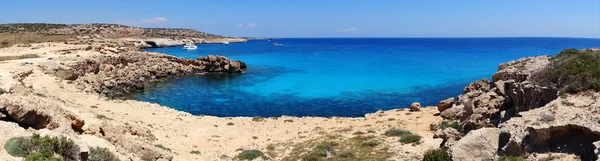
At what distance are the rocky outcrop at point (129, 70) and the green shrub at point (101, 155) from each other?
2843 centimetres

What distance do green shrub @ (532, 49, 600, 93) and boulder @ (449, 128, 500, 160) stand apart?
3.96 metres

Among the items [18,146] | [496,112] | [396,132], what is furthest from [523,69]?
[18,146]

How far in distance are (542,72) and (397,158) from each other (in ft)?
24.5

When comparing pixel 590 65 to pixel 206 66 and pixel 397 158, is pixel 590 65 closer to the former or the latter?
pixel 397 158

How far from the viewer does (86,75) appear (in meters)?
45.4

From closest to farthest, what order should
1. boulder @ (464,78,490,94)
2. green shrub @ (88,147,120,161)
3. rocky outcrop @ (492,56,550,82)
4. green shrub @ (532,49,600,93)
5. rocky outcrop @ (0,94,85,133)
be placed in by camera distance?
green shrub @ (88,147,120,161)
rocky outcrop @ (0,94,85,133)
green shrub @ (532,49,600,93)
rocky outcrop @ (492,56,550,82)
boulder @ (464,78,490,94)

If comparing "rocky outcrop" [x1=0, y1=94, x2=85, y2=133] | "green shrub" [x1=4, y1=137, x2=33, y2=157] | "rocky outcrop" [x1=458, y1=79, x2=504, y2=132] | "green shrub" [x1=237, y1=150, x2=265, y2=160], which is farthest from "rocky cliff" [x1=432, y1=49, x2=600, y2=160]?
"rocky outcrop" [x1=0, y1=94, x2=85, y2=133]

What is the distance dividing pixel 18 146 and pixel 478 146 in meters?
13.1

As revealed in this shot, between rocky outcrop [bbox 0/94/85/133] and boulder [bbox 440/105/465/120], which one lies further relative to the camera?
boulder [bbox 440/105/465/120]

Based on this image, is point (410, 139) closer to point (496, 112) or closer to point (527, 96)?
point (496, 112)

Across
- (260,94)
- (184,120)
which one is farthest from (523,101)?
(260,94)

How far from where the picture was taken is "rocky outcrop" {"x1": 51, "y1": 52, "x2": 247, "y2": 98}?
41094 millimetres

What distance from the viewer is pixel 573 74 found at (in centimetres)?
1488

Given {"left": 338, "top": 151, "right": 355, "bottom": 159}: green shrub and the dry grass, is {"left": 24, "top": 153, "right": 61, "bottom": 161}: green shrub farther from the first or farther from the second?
the dry grass
